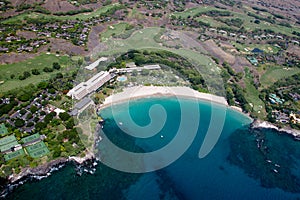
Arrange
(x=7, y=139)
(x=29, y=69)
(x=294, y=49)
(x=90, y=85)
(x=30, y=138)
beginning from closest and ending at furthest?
(x=7, y=139) < (x=30, y=138) < (x=90, y=85) < (x=29, y=69) < (x=294, y=49)

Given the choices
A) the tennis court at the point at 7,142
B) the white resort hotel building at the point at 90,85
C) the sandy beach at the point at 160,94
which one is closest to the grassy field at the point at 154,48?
the sandy beach at the point at 160,94

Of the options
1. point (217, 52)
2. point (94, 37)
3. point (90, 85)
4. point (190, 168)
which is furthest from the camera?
point (217, 52)

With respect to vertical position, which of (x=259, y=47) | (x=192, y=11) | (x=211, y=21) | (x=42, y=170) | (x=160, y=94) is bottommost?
(x=259, y=47)

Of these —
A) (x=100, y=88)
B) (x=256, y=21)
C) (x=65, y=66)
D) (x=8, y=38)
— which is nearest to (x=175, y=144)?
(x=100, y=88)

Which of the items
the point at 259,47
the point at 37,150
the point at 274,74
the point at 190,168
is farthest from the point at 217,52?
the point at 37,150

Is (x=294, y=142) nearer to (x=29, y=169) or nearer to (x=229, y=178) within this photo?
(x=229, y=178)

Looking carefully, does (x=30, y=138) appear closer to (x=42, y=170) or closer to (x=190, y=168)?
(x=42, y=170)

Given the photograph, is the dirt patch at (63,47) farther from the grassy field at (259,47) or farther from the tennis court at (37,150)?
the grassy field at (259,47)

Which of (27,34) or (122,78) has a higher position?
(27,34)
